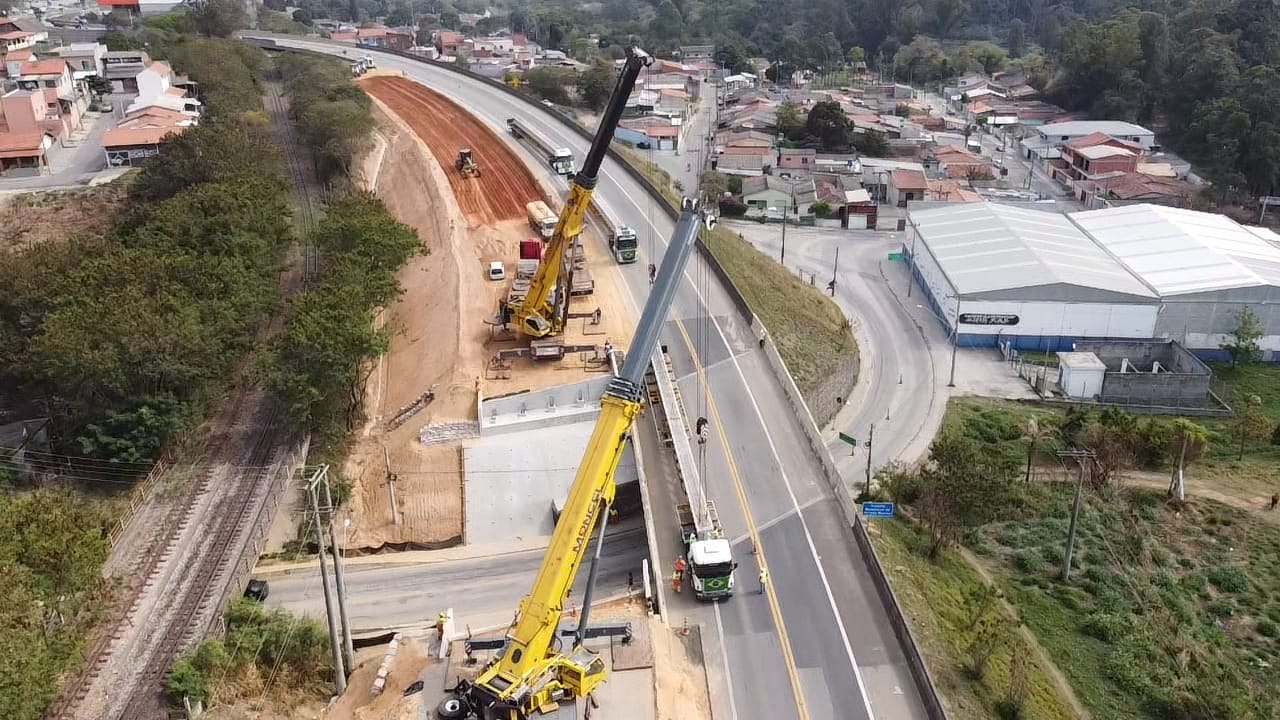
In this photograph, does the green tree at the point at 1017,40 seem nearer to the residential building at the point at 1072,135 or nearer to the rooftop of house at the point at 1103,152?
the residential building at the point at 1072,135

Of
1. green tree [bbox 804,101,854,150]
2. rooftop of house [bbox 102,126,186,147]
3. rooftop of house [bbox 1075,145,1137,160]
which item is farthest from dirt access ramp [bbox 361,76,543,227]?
rooftop of house [bbox 1075,145,1137,160]

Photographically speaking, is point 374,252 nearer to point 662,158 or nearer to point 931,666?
point 931,666

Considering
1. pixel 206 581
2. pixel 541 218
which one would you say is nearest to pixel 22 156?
pixel 541 218

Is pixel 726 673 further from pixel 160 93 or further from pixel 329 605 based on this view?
pixel 160 93

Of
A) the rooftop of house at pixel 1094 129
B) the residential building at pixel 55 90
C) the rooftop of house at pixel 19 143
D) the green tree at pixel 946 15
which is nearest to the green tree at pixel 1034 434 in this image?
the rooftop of house at pixel 1094 129

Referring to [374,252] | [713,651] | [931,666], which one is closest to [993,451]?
[931,666]
